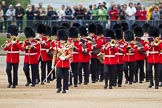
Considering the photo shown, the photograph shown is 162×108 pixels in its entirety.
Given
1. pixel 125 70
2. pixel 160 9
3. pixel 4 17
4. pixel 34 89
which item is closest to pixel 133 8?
pixel 160 9

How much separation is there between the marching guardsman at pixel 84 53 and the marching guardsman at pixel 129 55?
1.14 meters

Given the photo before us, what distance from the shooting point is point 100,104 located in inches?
770

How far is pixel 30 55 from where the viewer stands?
2456 cm

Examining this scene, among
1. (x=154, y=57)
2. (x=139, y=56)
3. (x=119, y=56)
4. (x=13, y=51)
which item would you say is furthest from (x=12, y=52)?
(x=139, y=56)

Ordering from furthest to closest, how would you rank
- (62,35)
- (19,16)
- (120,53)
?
(19,16), (120,53), (62,35)

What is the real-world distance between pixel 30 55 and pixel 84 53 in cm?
169

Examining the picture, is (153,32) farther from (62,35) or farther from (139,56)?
(62,35)

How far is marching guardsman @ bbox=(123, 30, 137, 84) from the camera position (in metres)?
25.3

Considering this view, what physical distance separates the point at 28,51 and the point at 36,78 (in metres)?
1.17

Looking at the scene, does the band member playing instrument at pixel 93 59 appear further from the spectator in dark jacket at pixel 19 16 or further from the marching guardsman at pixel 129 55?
the spectator in dark jacket at pixel 19 16

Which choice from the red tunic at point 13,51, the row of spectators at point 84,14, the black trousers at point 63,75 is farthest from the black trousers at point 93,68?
the row of spectators at point 84,14

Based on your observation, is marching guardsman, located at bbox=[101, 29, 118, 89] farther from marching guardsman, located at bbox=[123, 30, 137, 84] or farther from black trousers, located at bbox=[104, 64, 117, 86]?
marching guardsman, located at bbox=[123, 30, 137, 84]

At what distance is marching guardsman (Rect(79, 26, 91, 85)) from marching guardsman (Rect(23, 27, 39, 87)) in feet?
4.39

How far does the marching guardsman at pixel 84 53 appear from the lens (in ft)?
82.1
